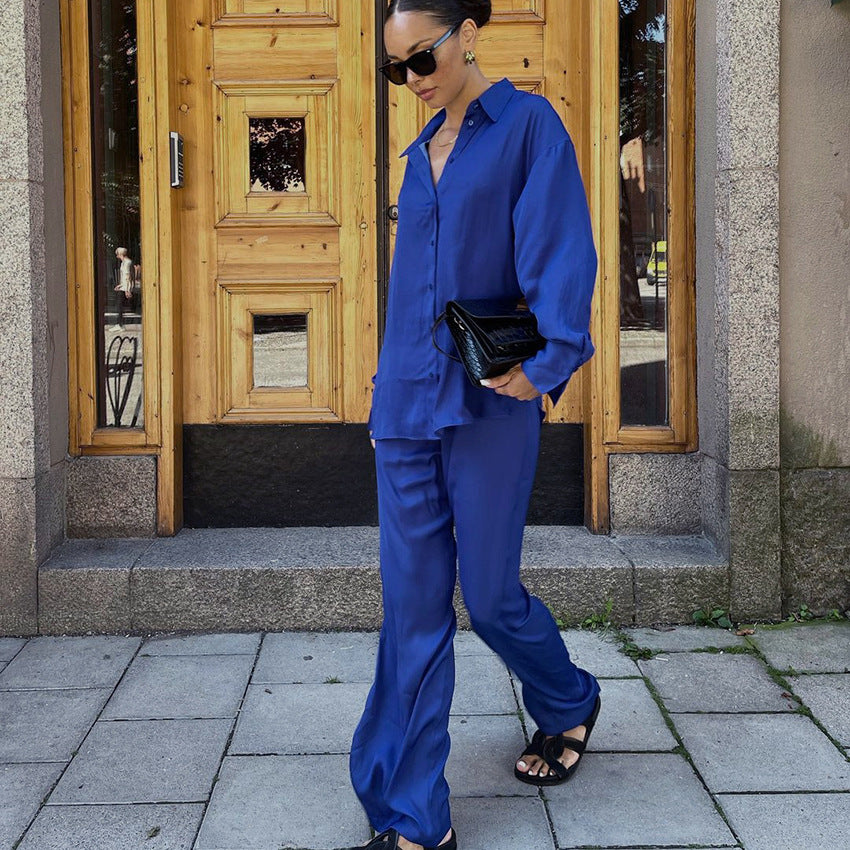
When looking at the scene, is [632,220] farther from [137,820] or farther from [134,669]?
[137,820]

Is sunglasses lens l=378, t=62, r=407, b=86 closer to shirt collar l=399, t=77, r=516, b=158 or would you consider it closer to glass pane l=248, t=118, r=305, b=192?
shirt collar l=399, t=77, r=516, b=158

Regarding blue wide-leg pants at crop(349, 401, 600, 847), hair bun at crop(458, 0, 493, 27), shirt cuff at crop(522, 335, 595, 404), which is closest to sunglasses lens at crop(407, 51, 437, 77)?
hair bun at crop(458, 0, 493, 27)

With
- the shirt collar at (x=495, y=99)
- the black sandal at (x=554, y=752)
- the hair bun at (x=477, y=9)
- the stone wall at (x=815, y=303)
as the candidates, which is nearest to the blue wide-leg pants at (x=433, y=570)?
the black sandal at (x=554, y=752)

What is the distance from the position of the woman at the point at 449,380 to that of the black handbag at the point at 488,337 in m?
0.04

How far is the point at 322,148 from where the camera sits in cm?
531

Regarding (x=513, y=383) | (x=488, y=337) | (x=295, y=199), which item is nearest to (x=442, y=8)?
(x=488, y=337)

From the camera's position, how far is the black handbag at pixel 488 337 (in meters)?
2.71

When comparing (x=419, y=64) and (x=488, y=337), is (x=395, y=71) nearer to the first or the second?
(x=419, y=64)

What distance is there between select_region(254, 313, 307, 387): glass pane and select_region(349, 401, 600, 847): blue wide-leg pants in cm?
242

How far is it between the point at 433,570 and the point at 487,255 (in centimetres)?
77

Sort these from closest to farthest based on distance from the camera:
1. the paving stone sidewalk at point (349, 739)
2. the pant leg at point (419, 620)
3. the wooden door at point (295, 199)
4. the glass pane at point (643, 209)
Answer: the pant leg at point (419, 620), the paving stone sidewalk at point (349, 739), the glass pane at point (643, 209), the wooden door at point (295, 199)

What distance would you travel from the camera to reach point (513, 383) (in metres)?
2.77

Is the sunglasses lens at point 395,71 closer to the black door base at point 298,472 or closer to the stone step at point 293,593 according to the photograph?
the stone step at point 293,593

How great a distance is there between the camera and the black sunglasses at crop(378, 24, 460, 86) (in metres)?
2.79
